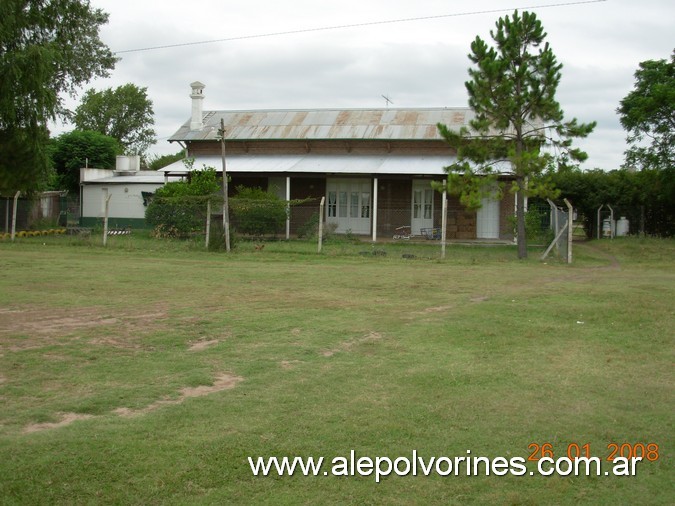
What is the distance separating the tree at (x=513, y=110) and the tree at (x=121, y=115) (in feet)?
185

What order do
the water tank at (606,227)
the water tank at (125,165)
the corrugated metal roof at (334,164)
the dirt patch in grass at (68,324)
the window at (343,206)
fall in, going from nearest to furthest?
the dirt patch in grass at (68,324) → the corrugated metal roof at (334,164) → the window at (343,206) → the water tank at (606,227) → the water tank at (125,165)

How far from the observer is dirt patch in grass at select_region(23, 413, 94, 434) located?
17.3 feet

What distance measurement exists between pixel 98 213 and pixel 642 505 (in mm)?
35197

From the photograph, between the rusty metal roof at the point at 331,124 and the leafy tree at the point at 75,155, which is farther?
the leafy tree at the point at 75,155

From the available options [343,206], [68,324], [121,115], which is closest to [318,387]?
[68,324]

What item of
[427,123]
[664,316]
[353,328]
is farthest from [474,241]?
[353,328]

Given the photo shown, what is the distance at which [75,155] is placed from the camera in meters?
43.6

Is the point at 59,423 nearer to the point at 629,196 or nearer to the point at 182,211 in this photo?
the point at 182,211

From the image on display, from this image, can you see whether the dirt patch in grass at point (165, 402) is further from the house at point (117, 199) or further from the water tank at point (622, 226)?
the water tank at point (622, 226)

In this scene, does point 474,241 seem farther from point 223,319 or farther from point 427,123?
point 223,319

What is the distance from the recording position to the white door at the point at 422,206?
31.2 meters

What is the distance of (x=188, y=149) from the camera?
35.1 metres

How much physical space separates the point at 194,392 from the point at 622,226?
3046cm

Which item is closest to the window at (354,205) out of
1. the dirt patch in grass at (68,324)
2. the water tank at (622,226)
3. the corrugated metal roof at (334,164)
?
the corrugated metal roof at (334,164)
